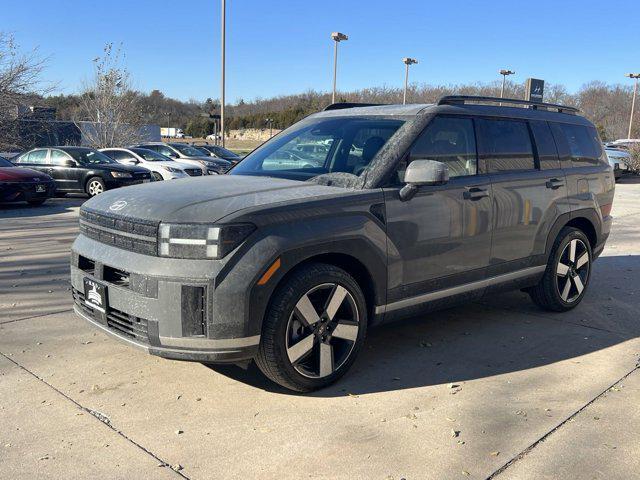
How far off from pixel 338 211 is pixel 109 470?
1.93 m

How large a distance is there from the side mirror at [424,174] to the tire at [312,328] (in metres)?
0.77

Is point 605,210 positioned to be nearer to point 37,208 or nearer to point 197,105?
point 37,208

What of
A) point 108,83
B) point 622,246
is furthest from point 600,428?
point 108,83

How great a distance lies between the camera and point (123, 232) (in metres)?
3.61

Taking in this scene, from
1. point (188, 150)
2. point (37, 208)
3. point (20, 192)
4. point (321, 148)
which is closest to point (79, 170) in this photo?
point (37, 208)

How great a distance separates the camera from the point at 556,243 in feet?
18.0

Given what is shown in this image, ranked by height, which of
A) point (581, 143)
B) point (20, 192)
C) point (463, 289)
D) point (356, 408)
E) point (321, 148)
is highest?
point (581, 143)

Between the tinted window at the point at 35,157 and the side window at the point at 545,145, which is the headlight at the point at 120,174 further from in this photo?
the side window at the point at 545,145

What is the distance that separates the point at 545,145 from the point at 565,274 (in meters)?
1.25

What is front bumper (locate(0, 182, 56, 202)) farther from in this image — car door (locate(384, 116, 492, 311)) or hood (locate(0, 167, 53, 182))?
car door (locate(384, 116, 492, 311))

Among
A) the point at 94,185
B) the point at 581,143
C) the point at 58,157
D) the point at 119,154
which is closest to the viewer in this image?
the point at 581,143

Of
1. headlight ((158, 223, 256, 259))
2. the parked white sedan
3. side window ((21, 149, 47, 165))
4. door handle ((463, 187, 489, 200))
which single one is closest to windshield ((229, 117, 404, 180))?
door handle ((463, 187, 489, 200))

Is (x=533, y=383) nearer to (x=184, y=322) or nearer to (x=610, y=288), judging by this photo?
(x=184, y=322)

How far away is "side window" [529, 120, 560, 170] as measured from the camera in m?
5.29
